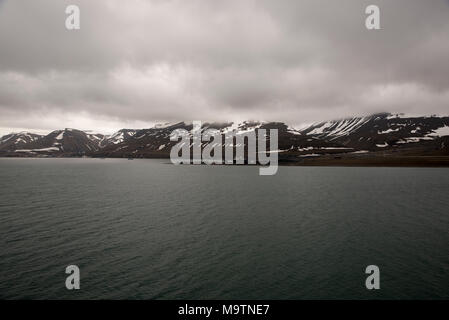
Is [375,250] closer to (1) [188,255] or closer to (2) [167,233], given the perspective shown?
(1) [188,255]

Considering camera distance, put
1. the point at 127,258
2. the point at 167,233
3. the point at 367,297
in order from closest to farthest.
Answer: the point at 367,297 → the point at 127,258 → the point at 167,233

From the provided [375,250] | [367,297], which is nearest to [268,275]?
[367,297]

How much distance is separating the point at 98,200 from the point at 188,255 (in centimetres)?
4789

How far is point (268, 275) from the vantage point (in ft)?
97.1

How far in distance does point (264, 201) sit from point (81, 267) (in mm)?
50851

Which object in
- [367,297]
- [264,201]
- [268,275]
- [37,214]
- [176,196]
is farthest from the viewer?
[176,196]

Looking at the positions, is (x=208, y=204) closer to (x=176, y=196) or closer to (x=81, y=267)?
(x=176, y=196)
